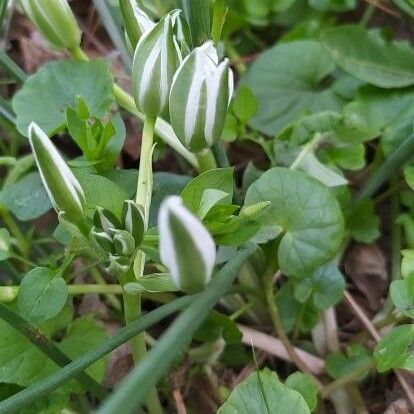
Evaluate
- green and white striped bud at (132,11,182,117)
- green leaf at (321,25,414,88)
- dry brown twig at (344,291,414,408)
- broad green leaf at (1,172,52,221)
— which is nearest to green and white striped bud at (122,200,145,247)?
green and white striped bud at (132,11,182,117)

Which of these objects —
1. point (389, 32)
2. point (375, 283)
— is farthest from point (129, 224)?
point (389, 32)

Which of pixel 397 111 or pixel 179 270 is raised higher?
pixel 179 270

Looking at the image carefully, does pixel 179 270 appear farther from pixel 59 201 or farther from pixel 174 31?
pixel 174 31

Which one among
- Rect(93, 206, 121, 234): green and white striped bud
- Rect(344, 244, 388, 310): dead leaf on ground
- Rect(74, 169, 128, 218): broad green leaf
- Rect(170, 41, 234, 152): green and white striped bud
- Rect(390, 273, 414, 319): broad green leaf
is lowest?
Rect(344, 244, 388, 310): dead leaf on ground

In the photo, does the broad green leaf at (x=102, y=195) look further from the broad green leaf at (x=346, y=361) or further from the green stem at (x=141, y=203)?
the broad green leaf at (x=346, y=361)

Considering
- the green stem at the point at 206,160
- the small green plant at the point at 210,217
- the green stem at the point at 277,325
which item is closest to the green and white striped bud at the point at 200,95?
the small green plant at the point at 210,217

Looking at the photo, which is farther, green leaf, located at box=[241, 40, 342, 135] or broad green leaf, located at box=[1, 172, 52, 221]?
green leaf, located at box=[241, 40, 342, 135]

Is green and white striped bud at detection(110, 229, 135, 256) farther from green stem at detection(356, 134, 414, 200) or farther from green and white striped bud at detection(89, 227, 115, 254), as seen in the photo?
green stem at detection(356, 134, 414, 200)

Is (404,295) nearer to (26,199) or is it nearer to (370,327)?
(370,327)
